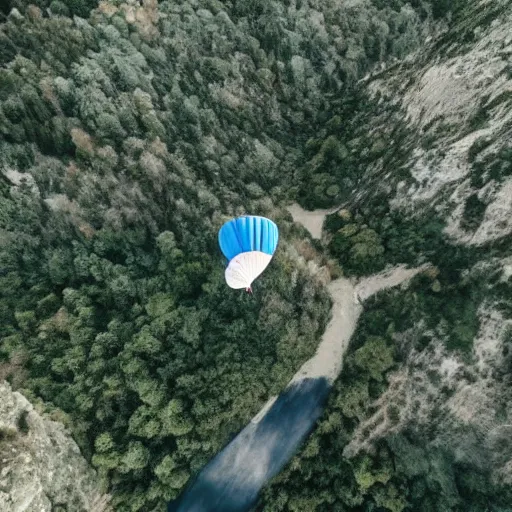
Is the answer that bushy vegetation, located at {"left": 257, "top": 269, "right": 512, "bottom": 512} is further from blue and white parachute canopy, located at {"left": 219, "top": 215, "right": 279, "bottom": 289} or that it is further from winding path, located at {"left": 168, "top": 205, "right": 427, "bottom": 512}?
blue and white parachute canopy, located at {"left": 219, "top": 215, "right": 279, "bottom": 289}

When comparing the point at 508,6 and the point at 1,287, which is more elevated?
the point at 1,287

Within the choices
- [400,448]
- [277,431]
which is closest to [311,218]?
[277,431]

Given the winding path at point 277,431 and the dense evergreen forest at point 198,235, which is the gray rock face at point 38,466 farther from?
the winding path at point 277,431

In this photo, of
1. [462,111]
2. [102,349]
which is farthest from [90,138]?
[462,111]

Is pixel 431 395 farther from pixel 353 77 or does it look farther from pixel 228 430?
pixel 353 77

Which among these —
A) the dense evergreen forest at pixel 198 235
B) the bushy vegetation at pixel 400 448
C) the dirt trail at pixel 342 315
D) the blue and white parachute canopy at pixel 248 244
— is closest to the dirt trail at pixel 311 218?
the dense evergreen forest at pixel 198 235

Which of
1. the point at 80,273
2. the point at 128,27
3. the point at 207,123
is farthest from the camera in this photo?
the point at 128,27
